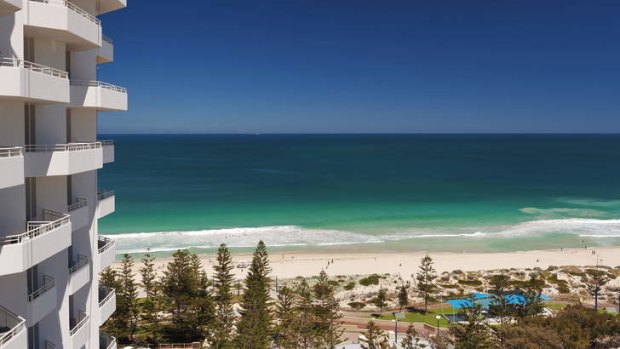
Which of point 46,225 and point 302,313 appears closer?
point 46,225

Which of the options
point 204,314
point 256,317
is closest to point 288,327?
point 256,317

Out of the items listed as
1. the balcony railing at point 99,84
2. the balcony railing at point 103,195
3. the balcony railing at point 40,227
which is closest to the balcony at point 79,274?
the balcony railing at point 40,227

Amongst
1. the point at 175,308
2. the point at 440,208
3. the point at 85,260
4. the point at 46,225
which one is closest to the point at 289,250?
the point at 175,308

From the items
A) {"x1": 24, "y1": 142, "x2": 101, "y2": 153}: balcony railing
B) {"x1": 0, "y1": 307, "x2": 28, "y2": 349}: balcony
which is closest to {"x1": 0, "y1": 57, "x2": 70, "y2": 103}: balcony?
{"x1": 24, "y1": 142, "x2": 101, "y2": 153}: balcony railing

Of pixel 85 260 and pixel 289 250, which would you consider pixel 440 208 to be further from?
pixel 85 260

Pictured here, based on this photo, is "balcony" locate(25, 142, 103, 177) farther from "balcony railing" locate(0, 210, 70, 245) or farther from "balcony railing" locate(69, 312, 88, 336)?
"balcony railing" locate(69, 312, 88, 336)
